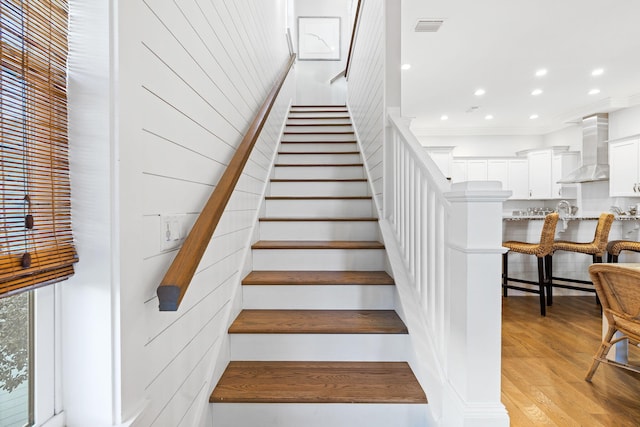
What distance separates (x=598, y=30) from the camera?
368 cm

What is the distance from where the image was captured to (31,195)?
655 millimetres

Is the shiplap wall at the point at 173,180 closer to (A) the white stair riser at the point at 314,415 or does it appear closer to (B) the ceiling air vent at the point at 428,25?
Result: (A) the white stair riser at the point at 314,415

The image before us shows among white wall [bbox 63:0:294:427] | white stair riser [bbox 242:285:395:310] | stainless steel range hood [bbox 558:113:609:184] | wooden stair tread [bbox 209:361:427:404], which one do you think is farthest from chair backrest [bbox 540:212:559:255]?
white wall [bbox 63:0:294:427]

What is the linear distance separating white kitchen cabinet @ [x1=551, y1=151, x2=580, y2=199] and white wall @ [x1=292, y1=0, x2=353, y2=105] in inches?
195

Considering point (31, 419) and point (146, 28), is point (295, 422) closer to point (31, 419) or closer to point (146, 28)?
point (31, 419)

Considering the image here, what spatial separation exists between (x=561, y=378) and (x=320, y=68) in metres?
5.80

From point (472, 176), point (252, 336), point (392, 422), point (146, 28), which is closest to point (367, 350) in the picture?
point (392, 422)

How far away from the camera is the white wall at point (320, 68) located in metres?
6.29

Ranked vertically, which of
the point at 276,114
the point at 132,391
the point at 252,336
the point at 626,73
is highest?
the point at 626,73

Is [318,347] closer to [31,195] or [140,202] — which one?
[140,202]

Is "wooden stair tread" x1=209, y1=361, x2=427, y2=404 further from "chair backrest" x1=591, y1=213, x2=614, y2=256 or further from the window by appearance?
"chair backrest" x1=591, y1=213, x2=614, y2=256

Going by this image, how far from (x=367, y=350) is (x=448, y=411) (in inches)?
19.9

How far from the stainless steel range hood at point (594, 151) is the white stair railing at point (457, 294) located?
6.44m

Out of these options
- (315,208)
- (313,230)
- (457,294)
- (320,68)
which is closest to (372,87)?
(315,208)
